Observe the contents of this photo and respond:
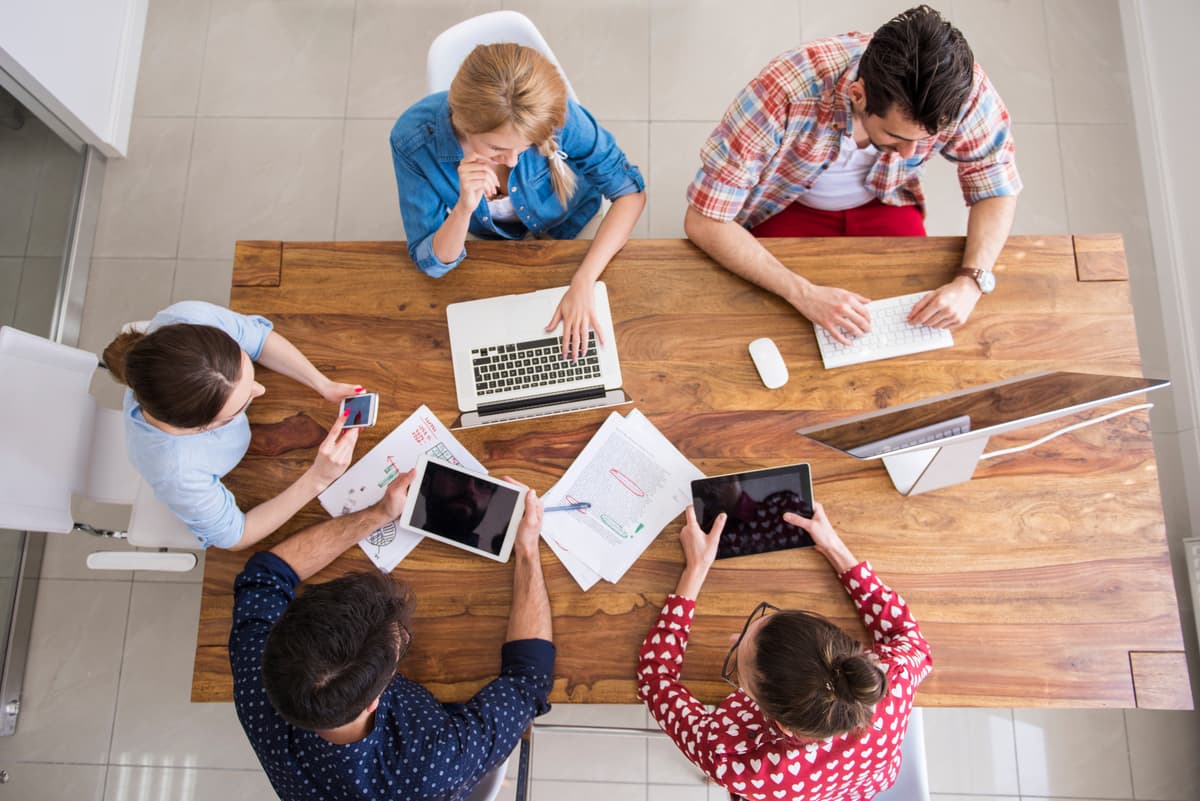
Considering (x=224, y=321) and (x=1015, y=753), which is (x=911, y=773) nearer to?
(x=1015, y=753)

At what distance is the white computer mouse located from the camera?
1.59 meters

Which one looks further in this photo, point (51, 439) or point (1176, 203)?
point (1176, 203)

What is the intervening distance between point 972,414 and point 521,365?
0.89 meters

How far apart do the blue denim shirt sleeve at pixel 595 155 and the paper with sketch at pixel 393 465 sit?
2.25 ft

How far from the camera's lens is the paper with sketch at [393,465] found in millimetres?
1533

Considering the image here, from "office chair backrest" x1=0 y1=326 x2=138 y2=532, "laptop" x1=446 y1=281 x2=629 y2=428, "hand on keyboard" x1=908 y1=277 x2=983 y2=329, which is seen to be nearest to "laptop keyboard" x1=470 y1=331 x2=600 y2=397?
"laptop" x1=446 y1=281 x2=629 y2=428

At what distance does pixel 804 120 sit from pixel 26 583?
2701mm

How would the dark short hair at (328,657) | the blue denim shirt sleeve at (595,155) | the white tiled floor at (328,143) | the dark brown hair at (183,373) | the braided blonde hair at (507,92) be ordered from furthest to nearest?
the white tiled floor at (328,143), the blue denim shirt sleeve at (595,155), the braided blonde hair at (507,92), the dark brown hair at (183,373), the dark short hair at (328,657)

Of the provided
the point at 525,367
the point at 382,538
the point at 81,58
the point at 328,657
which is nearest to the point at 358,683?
the point at 328,657

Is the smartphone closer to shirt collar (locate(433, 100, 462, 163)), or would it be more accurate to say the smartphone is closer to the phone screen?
the phone screen

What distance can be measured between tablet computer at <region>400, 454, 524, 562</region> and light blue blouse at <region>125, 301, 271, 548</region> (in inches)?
13.7

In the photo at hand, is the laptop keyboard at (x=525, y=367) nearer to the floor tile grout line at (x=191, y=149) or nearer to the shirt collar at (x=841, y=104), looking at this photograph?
the shirt collar at (x=841, y=104)

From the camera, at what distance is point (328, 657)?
117cm

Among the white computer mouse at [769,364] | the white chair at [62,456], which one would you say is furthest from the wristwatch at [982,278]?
the white chair at [62,456]
